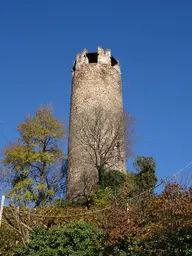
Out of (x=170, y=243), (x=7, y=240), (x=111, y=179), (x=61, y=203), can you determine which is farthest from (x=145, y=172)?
(x=170, y=243)

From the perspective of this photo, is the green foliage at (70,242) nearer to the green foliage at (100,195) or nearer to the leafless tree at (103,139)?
the green foliage at (100,195)

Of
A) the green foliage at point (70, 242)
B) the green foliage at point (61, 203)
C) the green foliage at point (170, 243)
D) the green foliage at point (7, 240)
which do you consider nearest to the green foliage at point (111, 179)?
the green foliage at point (61, 203)

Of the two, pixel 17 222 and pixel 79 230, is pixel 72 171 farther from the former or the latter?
pixel 79 230

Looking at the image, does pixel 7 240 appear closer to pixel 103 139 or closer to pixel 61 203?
pixel 61 203

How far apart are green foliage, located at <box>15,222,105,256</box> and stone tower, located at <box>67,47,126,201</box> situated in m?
9.40

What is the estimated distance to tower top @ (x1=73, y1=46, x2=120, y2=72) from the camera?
84.7ft

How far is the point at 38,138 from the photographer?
21.2 metres

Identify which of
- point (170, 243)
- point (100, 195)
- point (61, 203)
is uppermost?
point (100, 195)

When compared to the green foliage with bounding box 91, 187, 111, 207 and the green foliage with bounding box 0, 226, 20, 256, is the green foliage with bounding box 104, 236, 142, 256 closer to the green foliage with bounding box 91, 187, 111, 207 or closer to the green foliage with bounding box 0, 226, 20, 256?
the green foliage with bounding box 0, 226, 20, 256

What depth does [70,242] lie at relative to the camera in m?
11.2

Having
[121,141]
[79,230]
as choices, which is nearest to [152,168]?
[121,141]

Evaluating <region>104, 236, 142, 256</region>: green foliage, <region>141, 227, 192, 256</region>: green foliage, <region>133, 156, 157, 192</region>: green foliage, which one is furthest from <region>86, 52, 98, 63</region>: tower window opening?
<region>141, 227, 192, 256</region>: green foliage

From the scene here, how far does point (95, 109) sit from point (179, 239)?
14494mm

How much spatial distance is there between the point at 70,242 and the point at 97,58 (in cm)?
1706
